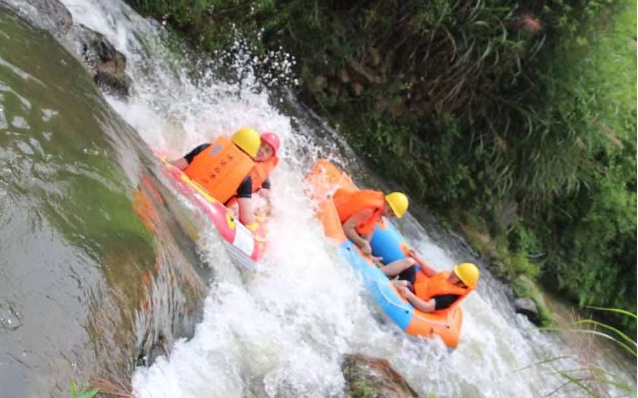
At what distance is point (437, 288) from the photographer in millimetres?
6602

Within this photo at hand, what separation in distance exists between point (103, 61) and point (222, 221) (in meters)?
1.71

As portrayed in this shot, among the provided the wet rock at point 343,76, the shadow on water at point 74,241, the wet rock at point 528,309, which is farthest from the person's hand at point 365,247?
the shadow on water at point 74,241

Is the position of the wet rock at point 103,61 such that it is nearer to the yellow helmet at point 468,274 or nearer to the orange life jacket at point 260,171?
the orange life jacket at point 260,171

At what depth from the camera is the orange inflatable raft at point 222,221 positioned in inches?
192

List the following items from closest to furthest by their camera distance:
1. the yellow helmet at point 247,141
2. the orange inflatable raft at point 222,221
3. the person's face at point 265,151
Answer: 1. the orange inflatable raft at point 222,221
2. the yellow helmet at point 247,141
3. the person's face at point 265,151

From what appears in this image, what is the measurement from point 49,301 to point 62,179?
0.69 meters

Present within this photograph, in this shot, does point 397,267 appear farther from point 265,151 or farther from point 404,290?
point 265,151

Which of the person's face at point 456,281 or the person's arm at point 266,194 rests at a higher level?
the person's face at point 456,281

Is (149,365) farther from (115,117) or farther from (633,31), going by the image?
(633,31)

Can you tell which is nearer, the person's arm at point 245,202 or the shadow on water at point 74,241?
the shadow on water at point 74,241

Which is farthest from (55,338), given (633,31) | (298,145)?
(633,31)

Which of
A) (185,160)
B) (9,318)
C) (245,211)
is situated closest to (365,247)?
(245,211)

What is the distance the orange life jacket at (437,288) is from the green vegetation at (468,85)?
1.87 meters

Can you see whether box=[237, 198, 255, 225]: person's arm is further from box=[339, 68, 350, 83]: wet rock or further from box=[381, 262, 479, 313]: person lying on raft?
box=[339, 68, 350, 83]: wet rock
